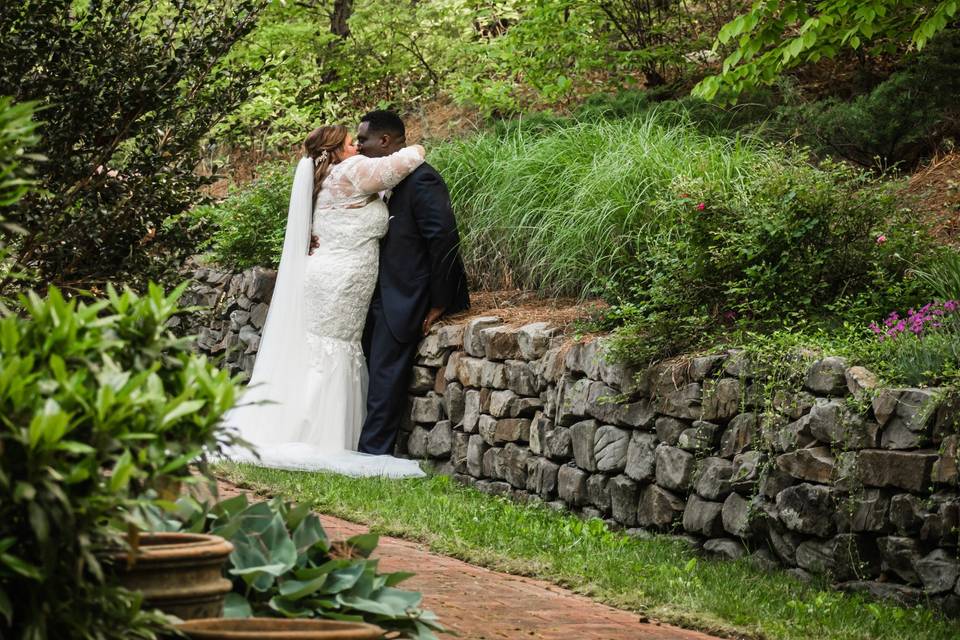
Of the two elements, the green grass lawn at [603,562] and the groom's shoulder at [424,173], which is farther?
the groom's shoulder at [424,173]

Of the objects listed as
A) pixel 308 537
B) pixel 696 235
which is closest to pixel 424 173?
pixel 696 235

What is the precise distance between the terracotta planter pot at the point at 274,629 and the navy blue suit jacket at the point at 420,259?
20.8ft

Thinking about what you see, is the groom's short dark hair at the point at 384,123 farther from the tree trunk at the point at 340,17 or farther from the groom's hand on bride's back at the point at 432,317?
the tree trunk at the point at 340,17

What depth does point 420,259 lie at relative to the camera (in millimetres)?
9281

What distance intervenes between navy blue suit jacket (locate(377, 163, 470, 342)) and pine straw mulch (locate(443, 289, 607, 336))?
0.17 m

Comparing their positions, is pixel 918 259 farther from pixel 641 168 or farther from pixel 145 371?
pixel 145 371

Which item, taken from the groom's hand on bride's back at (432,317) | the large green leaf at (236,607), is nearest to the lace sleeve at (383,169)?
the groom's hand on bride's back at (432,317)

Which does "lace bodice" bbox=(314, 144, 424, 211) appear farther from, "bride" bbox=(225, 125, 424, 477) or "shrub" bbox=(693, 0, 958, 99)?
"shrub" bbox=(693, 0, 958, 99)

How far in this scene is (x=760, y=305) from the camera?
6668mm

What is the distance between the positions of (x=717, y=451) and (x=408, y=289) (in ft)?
11.9

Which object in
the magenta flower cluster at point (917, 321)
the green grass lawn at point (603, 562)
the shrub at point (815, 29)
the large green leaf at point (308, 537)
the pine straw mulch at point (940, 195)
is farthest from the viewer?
the pine straw mulch at point (940, 195)

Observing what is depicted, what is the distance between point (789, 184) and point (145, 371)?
5.23m

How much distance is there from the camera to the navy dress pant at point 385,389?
912 cm

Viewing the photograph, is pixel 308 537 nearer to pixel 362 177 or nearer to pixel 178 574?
pixel 178 574
